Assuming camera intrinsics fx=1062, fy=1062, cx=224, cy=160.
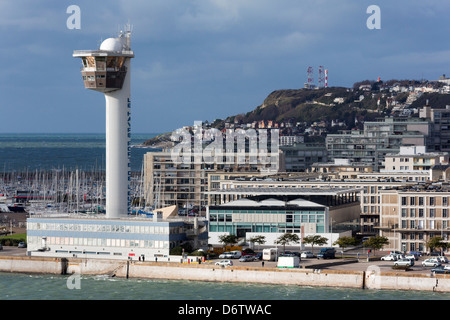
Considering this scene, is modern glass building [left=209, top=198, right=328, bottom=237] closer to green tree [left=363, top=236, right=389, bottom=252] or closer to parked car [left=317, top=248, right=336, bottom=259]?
green tree [left=363, top=236, right=389, bottom=252]

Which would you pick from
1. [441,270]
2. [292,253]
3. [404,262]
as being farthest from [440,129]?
[441,270]

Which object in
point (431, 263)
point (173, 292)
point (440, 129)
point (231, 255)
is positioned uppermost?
point (440, 129)

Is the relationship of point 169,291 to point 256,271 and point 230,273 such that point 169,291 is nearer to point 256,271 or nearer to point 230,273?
point 230,273

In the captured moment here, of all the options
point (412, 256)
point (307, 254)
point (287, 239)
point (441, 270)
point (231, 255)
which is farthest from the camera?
point (287, 239)

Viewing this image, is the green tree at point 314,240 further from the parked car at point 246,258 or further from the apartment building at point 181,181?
the apartment building at point 181,181

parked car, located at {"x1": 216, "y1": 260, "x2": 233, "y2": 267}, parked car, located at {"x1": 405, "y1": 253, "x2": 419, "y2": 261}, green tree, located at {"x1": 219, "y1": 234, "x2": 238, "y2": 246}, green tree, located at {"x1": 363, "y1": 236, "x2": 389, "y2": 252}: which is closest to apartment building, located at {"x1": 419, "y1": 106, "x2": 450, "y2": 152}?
green tree, located at {"x1": 363, "y1": 236, "x2": 389, "y2": 252}

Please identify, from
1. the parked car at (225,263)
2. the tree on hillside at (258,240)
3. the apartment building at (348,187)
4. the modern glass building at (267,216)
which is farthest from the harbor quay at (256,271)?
the apartment building at (348,187)
